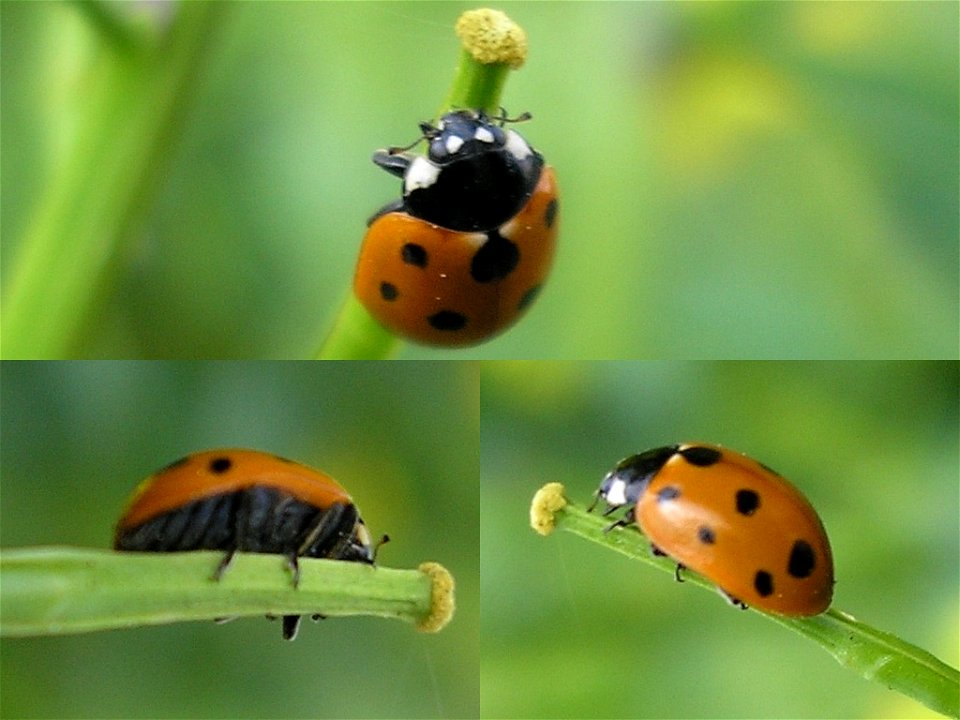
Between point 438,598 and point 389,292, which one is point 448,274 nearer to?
point 389,292

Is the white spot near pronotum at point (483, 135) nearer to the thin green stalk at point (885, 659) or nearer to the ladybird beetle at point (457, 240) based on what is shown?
the ladybird beetle at point (457, 240)

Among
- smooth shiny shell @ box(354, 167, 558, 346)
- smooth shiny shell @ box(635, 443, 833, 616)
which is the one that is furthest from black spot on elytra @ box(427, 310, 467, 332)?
smooth shiny shell @ box(635, 443, 833, 616)

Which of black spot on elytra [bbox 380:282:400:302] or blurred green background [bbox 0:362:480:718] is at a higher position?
black spot on elytra [bbox 380:282:400:302]

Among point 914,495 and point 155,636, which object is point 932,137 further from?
point 155,636

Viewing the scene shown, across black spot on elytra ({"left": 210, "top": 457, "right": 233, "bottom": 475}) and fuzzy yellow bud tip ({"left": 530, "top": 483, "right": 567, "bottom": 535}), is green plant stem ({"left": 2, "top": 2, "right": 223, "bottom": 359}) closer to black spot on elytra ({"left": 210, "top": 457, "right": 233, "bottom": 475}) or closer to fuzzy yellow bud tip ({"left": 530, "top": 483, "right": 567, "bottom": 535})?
black spot on elytra ({"left": 210, "top": 457, "right": 233, "bottom": 475})

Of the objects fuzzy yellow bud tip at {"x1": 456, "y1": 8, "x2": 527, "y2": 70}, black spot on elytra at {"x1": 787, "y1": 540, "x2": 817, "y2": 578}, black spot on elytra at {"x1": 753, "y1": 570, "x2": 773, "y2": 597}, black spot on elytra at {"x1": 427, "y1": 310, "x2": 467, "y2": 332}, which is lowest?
black spot on elytra at {"x1": 753, "y1": 570, "x2": 773, "y2": 597}

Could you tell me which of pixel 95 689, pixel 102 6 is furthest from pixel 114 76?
pixel 95 689
